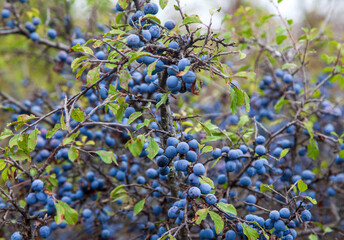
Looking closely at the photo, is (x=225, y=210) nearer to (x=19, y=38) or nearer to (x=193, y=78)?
(x=193, y=78)

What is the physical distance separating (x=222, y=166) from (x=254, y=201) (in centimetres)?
77

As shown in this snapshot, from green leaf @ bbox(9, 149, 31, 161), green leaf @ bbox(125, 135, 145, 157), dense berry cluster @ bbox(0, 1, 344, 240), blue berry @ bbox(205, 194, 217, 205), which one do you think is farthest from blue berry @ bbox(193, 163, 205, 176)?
green leaf @ bbox(9, 149, 31, 161)

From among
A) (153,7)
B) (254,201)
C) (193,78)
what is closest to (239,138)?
(254,201)

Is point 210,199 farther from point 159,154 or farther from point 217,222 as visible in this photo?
point 159,154

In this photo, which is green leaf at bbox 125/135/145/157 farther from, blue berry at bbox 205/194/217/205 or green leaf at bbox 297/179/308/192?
green leaf at bbox 297/179/308/192

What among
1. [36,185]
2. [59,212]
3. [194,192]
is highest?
[194,192]

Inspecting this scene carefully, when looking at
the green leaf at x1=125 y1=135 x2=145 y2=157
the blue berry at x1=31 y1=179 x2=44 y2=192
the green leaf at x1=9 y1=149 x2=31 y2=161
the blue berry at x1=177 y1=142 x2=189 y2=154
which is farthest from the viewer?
the blue berry at x1=31 y1=179 x2=44 y2=192

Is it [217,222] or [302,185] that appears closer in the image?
[217,222]

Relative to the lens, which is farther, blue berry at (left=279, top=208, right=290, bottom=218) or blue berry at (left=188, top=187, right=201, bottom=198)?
blue berry at (left=279, top=208, right=290, bottom=218)

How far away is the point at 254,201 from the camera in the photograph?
2.23 metres

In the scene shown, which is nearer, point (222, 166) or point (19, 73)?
point (222, 166)

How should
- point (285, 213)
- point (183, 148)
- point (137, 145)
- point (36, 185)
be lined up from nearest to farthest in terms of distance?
point (137, 145)
point (183, 148)
point (285, 213)
point (36, 185)

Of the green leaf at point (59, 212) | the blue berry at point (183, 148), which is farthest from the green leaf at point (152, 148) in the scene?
the green leaf at point (59, 212)

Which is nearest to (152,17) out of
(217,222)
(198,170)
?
(198,170)
